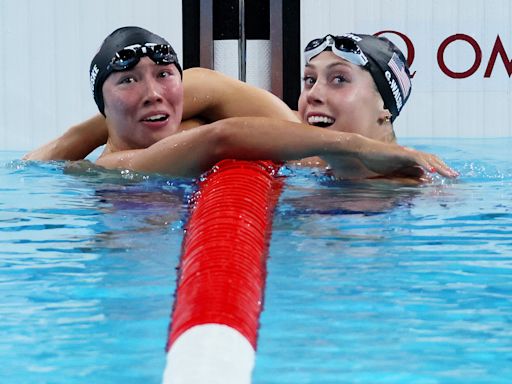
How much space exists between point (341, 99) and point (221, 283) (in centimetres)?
168

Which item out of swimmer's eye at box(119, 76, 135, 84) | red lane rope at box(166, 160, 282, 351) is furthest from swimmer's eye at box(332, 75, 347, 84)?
swimmer's eye at box(119, 76, 135, 84)

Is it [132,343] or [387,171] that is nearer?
[132,343]

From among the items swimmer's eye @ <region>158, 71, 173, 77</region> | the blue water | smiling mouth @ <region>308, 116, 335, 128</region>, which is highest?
swimmer's eye @ <region>158, 71, 173, 77</region>

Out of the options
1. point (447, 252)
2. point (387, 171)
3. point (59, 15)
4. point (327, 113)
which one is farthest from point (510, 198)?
point (59, 15)

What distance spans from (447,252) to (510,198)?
95 centimetres

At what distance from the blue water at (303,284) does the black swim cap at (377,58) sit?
430 millimetres

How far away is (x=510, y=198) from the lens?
3289 mm

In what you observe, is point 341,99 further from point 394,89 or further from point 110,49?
point 110,49

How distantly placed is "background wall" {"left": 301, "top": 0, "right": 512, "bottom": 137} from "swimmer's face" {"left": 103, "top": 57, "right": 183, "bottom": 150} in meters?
2.38

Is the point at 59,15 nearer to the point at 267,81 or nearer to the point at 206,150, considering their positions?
the point at 267,81

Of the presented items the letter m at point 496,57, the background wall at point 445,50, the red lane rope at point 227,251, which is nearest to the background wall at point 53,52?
the background wall at point 445,50

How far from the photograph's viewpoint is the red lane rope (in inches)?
70.8

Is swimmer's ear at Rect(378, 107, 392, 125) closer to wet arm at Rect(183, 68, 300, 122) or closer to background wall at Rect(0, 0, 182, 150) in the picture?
wet arm at Rect(183, 68, 300, 122)

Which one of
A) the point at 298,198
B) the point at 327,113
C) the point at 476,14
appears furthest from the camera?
the point at 476,14
